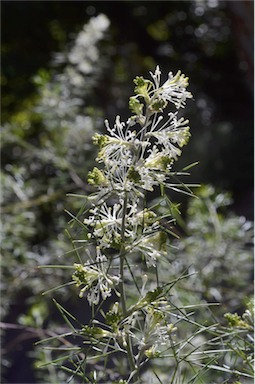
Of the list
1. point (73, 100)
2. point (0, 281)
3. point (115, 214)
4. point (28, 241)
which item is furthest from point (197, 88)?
point (115, 214)

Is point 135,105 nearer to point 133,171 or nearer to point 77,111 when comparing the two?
point 133,171

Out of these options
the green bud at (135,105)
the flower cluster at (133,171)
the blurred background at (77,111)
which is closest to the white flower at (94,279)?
the flower cluster at (133,171)

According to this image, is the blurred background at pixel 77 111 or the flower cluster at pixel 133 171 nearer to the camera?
the flower cluster at pixel 133 171

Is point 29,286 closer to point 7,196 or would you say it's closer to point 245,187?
point 7,196

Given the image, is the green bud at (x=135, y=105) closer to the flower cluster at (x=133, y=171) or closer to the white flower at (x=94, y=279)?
the flower cluster at (x=133, y=171)

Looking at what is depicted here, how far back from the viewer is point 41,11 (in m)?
3.64

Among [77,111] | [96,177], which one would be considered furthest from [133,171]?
[77,111]

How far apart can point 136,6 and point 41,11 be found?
541 millimetres

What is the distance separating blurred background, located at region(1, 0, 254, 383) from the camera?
74.2 inches

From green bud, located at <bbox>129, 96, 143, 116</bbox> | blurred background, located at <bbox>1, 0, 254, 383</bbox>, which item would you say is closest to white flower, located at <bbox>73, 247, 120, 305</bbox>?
green bud, located at <bbox>129, 96, 143, 116</bbox>

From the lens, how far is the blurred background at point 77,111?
1884 millimetres

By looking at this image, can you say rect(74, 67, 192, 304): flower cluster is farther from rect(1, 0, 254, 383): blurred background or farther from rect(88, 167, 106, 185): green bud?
rect(1, 0, 254, 383): blurred background

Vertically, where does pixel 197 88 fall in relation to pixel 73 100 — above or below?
above

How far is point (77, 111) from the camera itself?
228cm
